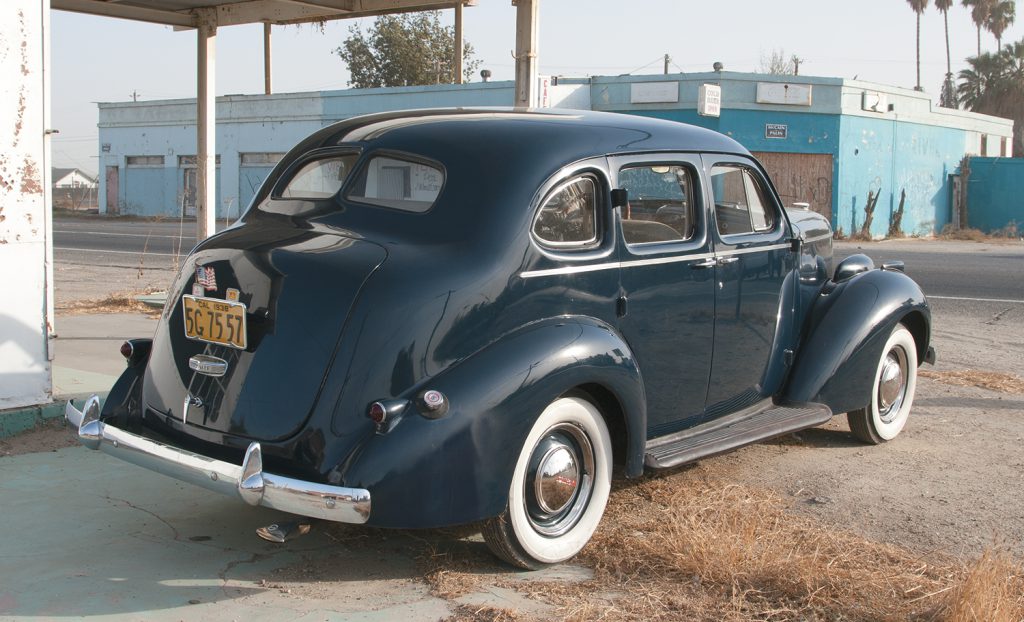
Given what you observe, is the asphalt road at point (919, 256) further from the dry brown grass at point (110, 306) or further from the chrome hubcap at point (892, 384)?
the chrome hubcap at point (892, 384)

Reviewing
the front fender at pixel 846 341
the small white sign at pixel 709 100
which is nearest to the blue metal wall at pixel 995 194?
the small white sign at pixel 709 100

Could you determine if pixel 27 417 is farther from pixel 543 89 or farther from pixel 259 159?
pixel 259 159

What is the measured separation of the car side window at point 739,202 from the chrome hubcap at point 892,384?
1.17m

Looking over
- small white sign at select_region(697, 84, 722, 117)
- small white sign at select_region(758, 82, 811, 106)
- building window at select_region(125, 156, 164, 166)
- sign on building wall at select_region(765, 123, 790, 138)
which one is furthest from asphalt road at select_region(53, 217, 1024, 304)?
building window at select_region(125, 156, 164, 166)

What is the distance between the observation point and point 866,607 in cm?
358

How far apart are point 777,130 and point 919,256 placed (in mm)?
9518

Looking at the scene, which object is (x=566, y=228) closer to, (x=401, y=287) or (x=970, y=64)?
(x=401, y=287)

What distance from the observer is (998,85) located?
189 feet

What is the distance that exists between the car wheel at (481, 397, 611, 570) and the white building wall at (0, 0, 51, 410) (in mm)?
3142

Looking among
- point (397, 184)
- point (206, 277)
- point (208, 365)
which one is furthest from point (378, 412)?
point (397, 184)

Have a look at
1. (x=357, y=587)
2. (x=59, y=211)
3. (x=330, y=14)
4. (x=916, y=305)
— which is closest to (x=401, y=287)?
(x=357, y=587)

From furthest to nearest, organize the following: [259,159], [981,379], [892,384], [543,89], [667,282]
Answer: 1. [259,159]
2. [543,89]
3. [981,379]
4. [892,384]
5. [667,282]

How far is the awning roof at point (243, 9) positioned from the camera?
9.01 m

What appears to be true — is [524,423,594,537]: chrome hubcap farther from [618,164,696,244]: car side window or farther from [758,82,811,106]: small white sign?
[758,82,811,106]: small white sign
